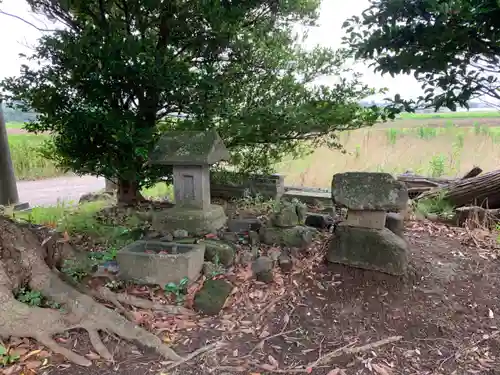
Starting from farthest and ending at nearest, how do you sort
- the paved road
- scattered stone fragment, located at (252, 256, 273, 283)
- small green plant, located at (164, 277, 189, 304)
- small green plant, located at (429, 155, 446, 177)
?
1. the paved road
2. small green plant, located at (429, 155, 446, 177)
3. scattered stone fragment, located at (252, 256, 273, 283)
4. small green plant, located at (164, 277, 189, 304)

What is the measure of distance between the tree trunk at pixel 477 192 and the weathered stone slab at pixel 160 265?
428cm

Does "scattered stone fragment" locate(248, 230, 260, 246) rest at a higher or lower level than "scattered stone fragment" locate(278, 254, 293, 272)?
higher

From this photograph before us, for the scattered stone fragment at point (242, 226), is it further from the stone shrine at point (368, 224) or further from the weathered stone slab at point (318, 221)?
the stone shrine at point (368, 224)

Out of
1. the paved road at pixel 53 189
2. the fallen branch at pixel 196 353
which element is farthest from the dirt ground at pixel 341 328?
the paved road at pixel 53 189

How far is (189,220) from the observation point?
3.78 m

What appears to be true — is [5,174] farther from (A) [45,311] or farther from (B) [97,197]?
(A) [45,311]

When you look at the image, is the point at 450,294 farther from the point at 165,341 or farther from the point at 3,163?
the point at 3,163

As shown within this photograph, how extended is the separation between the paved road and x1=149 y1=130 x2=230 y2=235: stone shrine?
18.7 feet

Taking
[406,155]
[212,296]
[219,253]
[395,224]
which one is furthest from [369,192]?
[406,155]

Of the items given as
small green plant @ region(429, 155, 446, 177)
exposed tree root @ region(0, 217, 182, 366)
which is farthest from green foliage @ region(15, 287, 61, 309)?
small green plant @ region(429, 155, 446, 177)

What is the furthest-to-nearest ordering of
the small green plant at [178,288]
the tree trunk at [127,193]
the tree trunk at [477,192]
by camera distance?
the tree trunk at [127,193] → the tree trunk at [477,192] → the small green plant at [178,288]

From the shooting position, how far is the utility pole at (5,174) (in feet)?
22.9

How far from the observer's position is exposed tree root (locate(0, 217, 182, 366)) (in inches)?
99.4

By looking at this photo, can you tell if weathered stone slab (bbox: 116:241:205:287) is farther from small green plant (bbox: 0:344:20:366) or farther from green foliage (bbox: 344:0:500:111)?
green foliage (bbox: 344:0:500:111)
